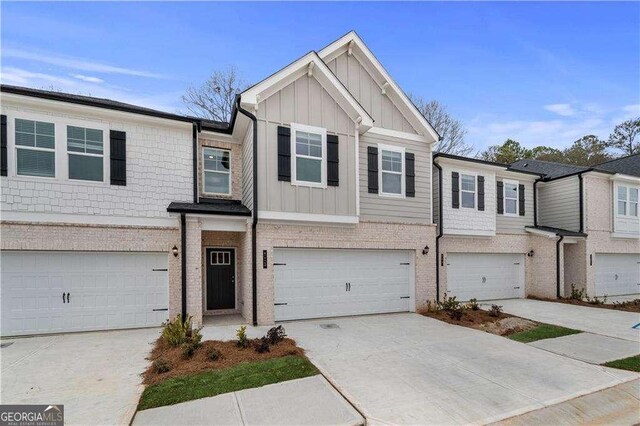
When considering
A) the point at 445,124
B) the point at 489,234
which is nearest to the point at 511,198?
the point at 489,234

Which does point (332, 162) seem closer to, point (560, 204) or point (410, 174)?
point (410, 174)

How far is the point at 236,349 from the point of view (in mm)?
6383

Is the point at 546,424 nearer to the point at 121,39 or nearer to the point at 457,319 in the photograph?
the point at 457,319

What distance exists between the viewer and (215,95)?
20.5 metres

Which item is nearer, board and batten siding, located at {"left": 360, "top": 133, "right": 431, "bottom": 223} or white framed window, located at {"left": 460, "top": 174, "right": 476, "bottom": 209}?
board and batten siding, located at {"left": 360, "top": 133, "right": 431, "bottom": 223}

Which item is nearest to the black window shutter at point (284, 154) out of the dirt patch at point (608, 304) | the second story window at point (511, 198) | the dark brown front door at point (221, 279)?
the dark brown front door at point (221, 279)

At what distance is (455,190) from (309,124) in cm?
677

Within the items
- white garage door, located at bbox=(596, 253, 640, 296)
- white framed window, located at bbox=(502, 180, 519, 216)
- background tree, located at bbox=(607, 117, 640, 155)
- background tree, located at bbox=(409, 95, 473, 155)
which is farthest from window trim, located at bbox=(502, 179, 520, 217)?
background tree, located at bbox=(607, 117, 640, 155)

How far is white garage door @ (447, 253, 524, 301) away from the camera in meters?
12.5

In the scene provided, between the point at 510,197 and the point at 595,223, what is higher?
the point at 510,197

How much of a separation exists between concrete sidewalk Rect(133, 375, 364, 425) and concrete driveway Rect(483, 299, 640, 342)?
8.15 m

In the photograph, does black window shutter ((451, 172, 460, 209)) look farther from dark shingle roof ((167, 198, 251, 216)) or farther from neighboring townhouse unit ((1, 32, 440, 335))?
dark shingle roof ((167, 198, 251, 216))

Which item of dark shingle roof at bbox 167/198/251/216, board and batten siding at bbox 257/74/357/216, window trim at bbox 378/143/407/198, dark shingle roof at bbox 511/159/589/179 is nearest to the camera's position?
dark shingle roof at bbox 167/198/251/216

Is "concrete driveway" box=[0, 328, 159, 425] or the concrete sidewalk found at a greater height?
the concrete sidewalk
